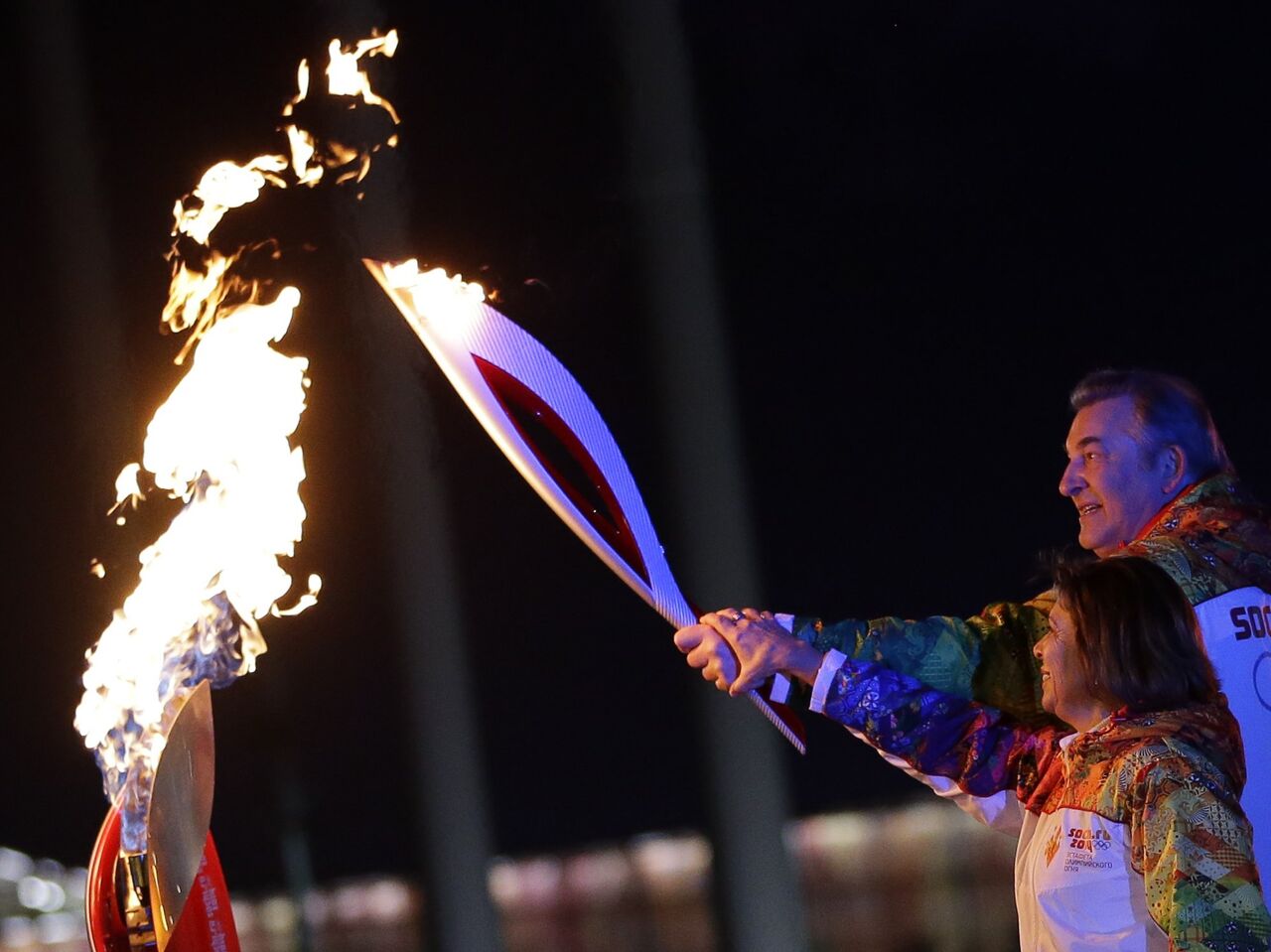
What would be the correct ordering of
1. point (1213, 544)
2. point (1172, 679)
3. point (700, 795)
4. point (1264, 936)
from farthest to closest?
point (700, 795) → point (1213, 544) → point (1172, 679) → point (1264, 936)

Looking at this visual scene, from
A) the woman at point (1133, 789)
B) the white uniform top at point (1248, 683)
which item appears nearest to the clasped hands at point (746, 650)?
the woman at point (1133, 789)

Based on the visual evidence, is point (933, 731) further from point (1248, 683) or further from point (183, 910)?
point (183, 910)

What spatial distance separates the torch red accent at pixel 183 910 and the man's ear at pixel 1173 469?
1160 mm

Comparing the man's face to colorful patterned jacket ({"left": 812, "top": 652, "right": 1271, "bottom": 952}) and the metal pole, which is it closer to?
colorful patterned jacket ({"left": 812, "top": 652, "right": 1271, "bottom": 952})

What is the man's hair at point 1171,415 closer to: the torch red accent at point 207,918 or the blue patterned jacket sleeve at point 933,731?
the blue patterned jacket sleeve at point 933,731

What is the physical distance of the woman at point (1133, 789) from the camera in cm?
108

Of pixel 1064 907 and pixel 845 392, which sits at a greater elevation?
pixel 845 392

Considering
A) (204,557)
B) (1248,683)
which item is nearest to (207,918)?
(204,557)

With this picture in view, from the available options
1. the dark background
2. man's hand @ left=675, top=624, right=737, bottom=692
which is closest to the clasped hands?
man's hand @ left=675, top=624, right=737, bottom=692

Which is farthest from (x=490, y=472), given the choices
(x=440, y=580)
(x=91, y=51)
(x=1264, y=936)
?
(x=1264, y=936)

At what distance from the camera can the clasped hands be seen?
1465 mm

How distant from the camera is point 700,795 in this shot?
2.81 meters

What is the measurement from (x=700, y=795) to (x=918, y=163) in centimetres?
131

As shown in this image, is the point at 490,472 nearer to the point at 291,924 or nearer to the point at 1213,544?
the point at 291,924
